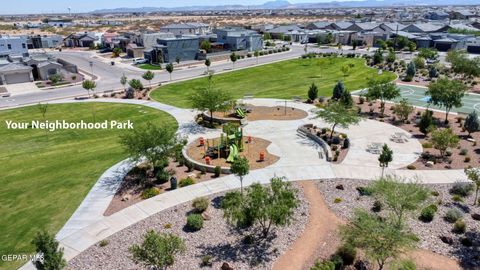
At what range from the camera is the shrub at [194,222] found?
907 inches

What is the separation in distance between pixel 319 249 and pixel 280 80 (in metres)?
52.8

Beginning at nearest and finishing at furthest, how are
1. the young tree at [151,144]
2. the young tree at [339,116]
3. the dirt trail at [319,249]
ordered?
1. the dirt trail at [319,249]
2. the young tree at [151,144]
3. the young tree at [339,116]

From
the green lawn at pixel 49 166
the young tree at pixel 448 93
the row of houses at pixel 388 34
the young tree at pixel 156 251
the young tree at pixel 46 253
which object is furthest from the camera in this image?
the row of houses at pixel 388 34

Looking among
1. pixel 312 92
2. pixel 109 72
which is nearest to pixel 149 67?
pixel 109 72

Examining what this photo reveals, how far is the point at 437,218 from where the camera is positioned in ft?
77.8

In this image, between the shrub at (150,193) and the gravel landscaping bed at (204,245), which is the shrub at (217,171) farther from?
the gravel landscaping bed at (204,245)

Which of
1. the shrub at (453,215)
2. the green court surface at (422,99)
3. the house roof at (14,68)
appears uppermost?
the house roof at (14,68)

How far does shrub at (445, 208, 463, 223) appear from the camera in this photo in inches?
912

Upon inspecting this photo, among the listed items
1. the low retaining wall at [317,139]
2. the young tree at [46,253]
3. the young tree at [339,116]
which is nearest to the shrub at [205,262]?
the young tree at [46,253]

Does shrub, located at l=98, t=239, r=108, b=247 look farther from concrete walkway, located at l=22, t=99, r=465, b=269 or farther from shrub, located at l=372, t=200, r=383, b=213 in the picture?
shrub, located at l=372, t=200, r=383, b=213

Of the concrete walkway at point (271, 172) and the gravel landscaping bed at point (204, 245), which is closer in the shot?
the gravel landscaping bed at point (204, 245)

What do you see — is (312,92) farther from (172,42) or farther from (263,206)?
(172,42)

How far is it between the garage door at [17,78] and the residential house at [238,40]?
5284 centimetres

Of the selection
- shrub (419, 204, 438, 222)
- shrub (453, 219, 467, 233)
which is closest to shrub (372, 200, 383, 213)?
shrub (419, 204, 438, 222)
